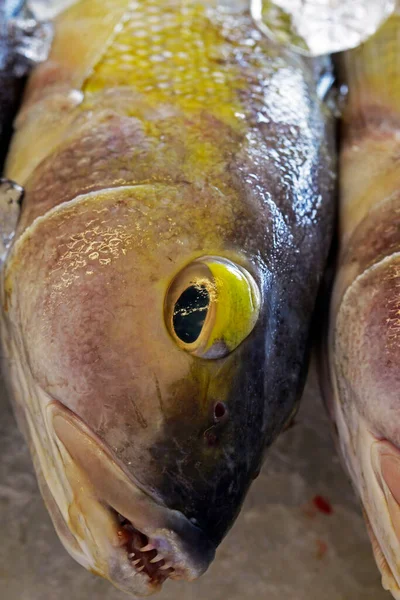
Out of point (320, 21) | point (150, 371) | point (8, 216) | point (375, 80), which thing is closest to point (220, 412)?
point (150, 371)

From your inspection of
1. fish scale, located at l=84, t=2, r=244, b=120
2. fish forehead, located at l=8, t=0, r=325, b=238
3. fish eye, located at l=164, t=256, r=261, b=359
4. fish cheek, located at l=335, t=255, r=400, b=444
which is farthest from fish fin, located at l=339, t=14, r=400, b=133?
fish eye, located at l=164, t=256, r=261, b=359

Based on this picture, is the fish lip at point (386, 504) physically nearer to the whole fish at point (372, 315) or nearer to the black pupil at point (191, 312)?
the whole fish at point (372, 315)

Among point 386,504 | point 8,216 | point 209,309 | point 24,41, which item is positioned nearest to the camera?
point 209,309

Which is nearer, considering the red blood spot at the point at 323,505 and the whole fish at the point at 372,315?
the whole fish at the point at 372,315

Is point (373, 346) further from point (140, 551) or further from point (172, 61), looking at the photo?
point (172, 61)

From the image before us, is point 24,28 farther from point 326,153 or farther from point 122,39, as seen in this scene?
point 326,153

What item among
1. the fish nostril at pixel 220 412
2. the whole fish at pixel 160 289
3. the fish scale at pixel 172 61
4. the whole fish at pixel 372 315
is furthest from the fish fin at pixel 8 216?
the whole fish at pixel 372 315
